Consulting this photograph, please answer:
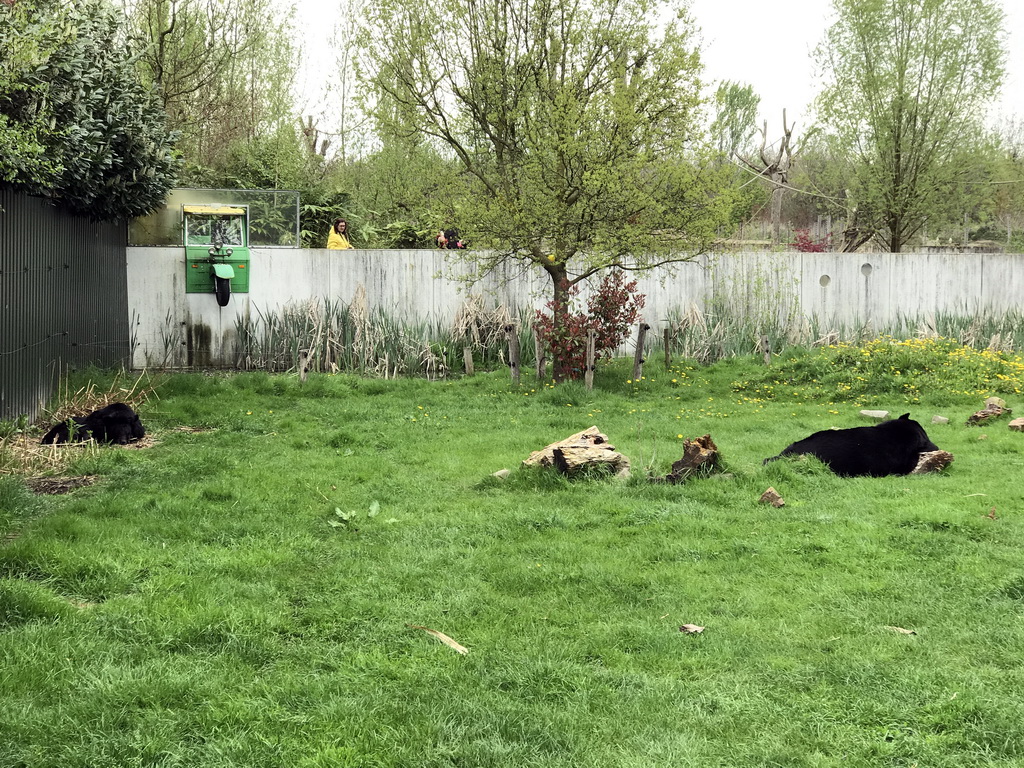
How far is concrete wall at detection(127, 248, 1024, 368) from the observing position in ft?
49.5

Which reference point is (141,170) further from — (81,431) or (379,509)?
(379,509)

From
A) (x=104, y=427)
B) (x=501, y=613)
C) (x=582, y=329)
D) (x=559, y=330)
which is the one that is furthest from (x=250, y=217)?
(x=501, y=613)

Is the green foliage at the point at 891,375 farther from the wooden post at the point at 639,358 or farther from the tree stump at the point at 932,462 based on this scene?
the tree stump at the point at 932,462

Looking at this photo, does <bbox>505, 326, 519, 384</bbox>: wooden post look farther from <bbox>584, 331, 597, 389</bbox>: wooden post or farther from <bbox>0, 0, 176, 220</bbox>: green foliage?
<bbox>0, 0, 176, 220</bbox>: green foliage

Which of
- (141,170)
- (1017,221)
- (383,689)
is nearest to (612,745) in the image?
(383,689)

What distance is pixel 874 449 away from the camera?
7.79 m

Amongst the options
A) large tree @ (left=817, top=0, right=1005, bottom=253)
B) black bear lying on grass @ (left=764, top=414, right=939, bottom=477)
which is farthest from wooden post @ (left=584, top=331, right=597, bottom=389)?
large tree @ (left=817, top=0, right=1005, bottom=253)

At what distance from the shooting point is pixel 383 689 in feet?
12.1

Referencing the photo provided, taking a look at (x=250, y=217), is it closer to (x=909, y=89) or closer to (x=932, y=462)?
(x=932, y=462)

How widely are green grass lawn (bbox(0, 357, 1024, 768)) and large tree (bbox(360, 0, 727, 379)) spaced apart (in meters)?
4.71

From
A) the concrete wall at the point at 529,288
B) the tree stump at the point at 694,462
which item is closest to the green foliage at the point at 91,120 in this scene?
the concrete wall at the point at 529,288

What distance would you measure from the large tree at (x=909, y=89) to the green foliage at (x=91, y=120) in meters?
14.4

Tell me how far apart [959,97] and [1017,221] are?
33.5 m

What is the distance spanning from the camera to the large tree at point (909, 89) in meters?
18.7
